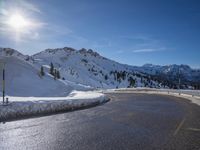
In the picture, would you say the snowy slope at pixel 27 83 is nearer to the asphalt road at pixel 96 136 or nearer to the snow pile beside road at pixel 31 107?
the snow pile beside road at pixel 31 107

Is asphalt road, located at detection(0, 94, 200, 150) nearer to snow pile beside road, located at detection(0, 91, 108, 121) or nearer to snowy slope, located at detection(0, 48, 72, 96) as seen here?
snow pile beside road, located at detection(0, 91, 108, 121)

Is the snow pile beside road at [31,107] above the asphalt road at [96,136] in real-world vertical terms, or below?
above

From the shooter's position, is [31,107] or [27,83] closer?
[31,107]

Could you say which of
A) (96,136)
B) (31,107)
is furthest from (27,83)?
(96,136)

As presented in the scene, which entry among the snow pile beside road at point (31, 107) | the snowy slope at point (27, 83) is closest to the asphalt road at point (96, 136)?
the snow pile beside road at point (31, 107)

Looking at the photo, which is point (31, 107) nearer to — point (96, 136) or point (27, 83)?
point (96, 136)

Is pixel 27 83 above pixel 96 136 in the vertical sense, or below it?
above

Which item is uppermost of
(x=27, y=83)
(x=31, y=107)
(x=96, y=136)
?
(x=27, y=83)

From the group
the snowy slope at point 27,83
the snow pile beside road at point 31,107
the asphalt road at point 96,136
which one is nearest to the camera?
the asphalt road at point 96,136

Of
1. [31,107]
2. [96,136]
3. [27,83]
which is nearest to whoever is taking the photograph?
[96,136]

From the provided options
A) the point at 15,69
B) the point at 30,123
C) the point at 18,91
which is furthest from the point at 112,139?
the point at 15,69

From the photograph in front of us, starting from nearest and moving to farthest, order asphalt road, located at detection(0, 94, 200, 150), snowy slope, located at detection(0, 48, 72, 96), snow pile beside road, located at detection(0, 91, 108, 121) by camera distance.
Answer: asphalt road, located at detection(0, 94, 200, 150)
snow pile beside road, located at detection(0, 91, 108, 121)
snowy slope, located at detection(0, 48, 72, 96)

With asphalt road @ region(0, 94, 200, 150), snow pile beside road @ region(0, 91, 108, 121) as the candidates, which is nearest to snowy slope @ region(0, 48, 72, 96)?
snow pile beside road @ region(0, 91, 108, 121)

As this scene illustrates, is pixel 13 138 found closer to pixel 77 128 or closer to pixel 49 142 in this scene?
pixel 49 142
